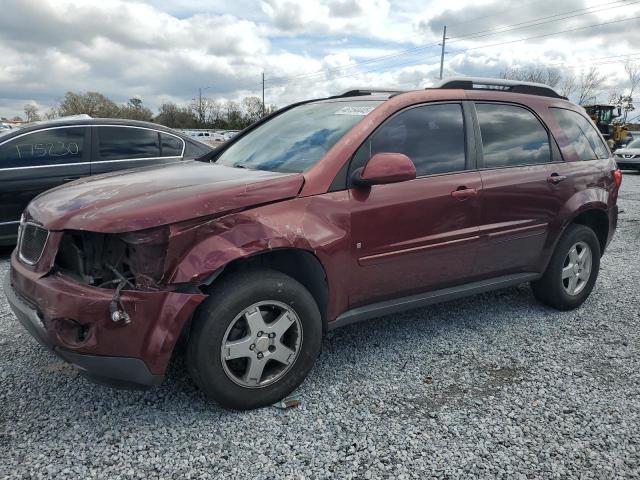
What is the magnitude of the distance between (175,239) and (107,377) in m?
0.73

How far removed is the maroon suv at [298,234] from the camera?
2.32 metres

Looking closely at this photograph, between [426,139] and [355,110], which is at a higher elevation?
[355,110]

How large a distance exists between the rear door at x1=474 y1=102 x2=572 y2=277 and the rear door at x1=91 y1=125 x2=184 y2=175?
13.8 ft

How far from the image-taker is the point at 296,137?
3324 millimetres

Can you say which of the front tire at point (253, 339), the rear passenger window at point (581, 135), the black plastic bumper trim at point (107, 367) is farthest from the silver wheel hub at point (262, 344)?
the rear passenger window at point (581, 135)

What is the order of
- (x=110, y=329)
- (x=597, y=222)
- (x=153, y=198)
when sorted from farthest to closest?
(x=597, y=222)
(x=153, y=198)
(x=110, y=329)

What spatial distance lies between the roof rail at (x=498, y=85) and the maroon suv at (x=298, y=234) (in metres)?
0.02

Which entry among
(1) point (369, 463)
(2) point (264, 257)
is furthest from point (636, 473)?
(2) point (264, 257)

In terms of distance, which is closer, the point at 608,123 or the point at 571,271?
the point at 571,271

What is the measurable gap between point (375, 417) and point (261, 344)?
2.37 feet

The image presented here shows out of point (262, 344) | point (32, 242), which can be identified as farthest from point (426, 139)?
point (32, 242)

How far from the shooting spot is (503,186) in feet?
11.5

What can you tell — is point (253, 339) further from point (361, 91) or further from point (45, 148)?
point (45, 148)

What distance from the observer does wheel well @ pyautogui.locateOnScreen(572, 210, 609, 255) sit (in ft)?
13.9
